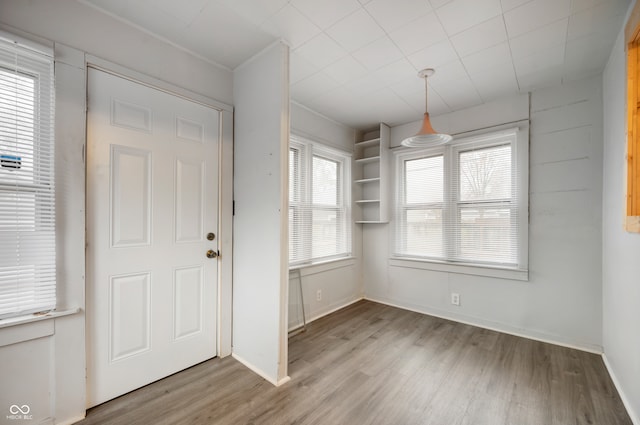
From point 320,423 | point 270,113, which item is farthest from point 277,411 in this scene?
point 270,113

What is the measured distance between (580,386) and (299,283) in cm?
257

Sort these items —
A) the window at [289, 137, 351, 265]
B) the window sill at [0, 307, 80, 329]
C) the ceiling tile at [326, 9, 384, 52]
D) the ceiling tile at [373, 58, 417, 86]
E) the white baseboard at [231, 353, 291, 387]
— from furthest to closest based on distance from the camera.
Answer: the window at [289, 137, 351, 265], the ceiling tile at [373, 58, 417, 86], the white baseboard at [231, 353, 291, 387], the ceiling tile at [326, 9, 384, 52], the window sill at [0, 307, 80, 329]

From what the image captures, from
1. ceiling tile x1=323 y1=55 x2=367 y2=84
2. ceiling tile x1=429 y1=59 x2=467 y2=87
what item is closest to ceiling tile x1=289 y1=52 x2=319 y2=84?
ceiling tile x1=323 y1=55 x2=367 y2=84

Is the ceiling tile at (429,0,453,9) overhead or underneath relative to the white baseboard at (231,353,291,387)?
overhead

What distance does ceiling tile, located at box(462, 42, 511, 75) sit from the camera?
85.4 inches

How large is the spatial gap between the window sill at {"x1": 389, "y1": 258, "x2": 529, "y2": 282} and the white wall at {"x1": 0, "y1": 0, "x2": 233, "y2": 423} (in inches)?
135

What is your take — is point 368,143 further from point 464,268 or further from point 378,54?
point 464,268

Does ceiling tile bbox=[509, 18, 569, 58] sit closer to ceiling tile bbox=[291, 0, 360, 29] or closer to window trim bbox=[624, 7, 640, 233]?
window trim bbox=[624, 7, 640, 233]

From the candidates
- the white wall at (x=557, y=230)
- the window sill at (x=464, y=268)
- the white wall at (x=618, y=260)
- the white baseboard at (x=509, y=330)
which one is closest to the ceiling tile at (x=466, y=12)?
the white wall at (x=618, y=260)

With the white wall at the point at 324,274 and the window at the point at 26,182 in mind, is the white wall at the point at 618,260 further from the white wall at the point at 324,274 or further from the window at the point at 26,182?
the window at the point at 26,182

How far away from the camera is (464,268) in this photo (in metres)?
3.26

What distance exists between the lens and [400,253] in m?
3.88

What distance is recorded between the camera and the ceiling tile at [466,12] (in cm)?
172

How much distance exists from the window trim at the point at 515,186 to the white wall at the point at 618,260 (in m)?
0.59
